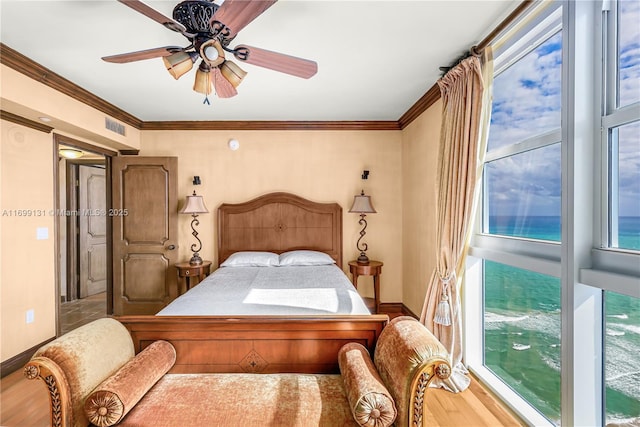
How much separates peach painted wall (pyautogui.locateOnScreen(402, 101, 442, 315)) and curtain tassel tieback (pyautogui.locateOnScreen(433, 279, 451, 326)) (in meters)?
0.65

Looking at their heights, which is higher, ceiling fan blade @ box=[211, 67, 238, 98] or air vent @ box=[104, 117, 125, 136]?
air vent @ box=[104, 117, 125, 136]

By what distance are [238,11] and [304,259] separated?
2677 mm

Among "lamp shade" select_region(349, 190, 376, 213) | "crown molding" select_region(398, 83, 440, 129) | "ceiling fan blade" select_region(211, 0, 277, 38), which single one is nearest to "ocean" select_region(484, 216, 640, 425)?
"crown molding" select_region(398, 83, 440, 129)

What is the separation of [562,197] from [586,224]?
0.16 m

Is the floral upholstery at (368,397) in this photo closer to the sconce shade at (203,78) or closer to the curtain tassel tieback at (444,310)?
the curtain tassel tieback at (444,310)

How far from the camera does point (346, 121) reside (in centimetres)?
415

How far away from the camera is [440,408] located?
6.97 feet

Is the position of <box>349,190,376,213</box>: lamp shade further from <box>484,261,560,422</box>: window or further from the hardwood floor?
the hardwood floor

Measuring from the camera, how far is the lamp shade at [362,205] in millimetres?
3863

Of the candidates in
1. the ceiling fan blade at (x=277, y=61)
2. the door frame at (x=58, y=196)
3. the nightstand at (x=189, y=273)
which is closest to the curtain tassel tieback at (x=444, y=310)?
the ceiling fan blade at (x=277, y=61)

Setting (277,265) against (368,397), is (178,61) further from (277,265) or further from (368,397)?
(277,265)

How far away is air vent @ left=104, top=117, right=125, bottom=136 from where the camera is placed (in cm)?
350

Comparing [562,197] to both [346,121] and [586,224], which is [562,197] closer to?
[586,224]

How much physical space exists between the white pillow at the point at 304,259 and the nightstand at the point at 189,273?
98cm
